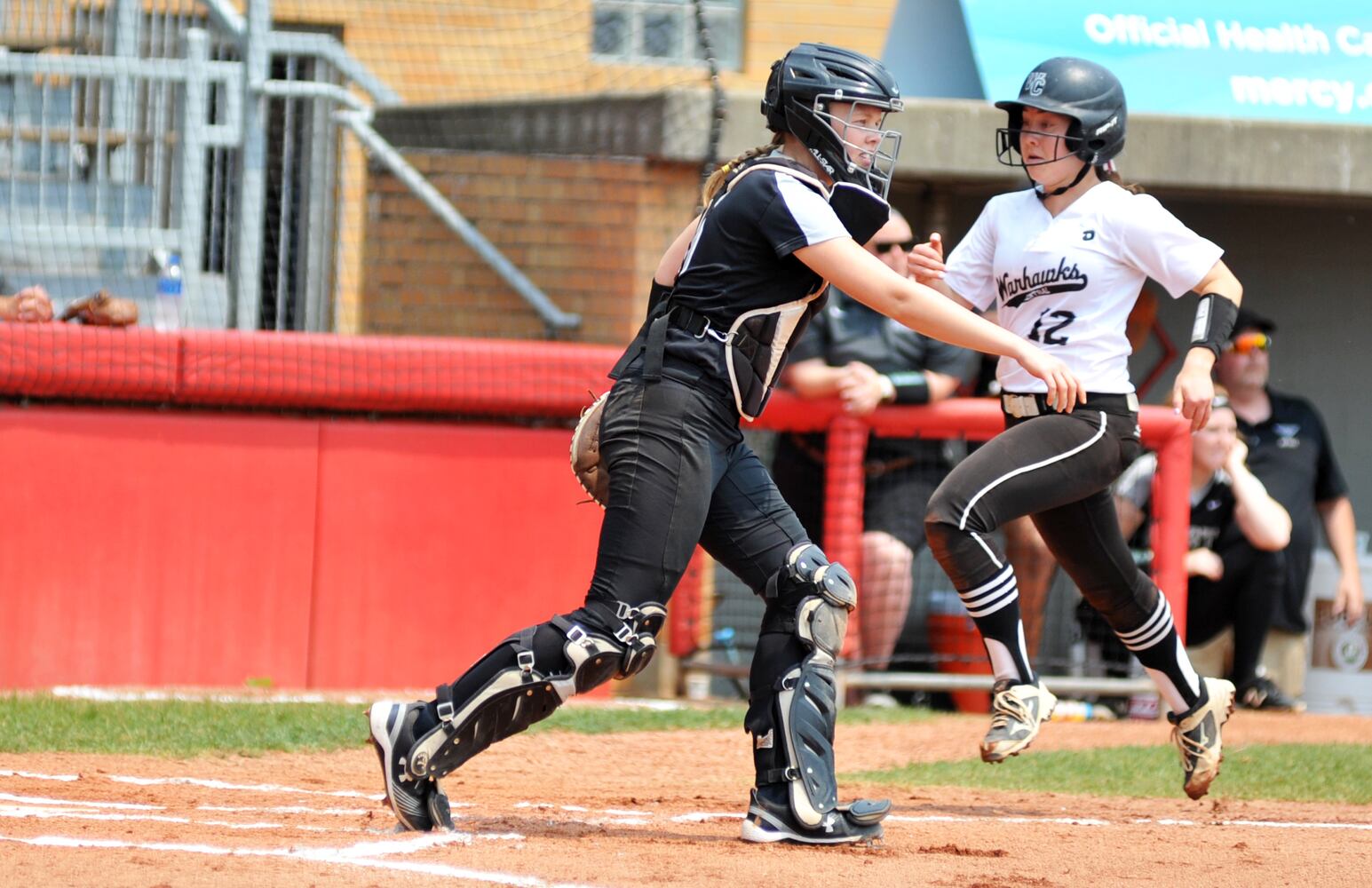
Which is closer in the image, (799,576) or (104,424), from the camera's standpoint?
(799,576)

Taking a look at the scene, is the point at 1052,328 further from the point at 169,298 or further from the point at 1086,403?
the point at 169,298

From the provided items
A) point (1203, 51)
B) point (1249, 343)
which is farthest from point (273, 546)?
point (1203, 51)

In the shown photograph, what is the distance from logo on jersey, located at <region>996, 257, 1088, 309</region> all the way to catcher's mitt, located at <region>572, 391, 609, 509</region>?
1679mm

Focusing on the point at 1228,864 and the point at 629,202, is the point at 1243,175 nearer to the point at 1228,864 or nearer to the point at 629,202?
the point at 629,202

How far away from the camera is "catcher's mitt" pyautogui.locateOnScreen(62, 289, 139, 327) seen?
7656mm

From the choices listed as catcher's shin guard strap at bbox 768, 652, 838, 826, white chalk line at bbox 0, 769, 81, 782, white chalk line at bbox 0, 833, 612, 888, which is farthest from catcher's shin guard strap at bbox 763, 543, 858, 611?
white chalk line at bbox 0, 769, 81, 782

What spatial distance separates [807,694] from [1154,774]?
254 centimetres

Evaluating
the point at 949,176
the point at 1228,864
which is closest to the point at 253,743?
the point at 1228,864

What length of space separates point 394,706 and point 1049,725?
14.3ft

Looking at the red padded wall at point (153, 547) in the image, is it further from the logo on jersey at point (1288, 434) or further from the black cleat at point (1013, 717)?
the logo on jersey at point (1288, 434)

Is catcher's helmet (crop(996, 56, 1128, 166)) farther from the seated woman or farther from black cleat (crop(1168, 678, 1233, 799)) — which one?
the seated woman

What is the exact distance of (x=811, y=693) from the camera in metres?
4.42

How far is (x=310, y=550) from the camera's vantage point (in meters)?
7.76

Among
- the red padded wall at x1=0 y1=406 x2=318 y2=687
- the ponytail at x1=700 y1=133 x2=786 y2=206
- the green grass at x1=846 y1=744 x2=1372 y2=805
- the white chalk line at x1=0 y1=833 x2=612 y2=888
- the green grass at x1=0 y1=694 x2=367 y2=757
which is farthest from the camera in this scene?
the red padded wall at x1=0 y1=406 x2=318 y2=687
